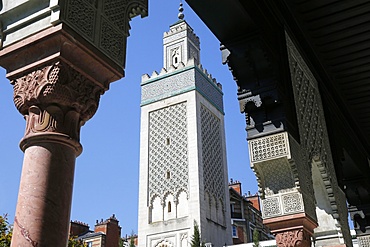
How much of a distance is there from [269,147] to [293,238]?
652 millimetres

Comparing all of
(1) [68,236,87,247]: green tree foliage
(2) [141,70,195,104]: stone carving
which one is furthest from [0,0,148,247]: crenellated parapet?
(2) [141,70,195,104]: stone carving

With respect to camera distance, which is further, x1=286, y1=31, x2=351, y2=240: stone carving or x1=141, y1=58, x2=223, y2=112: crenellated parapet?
→ x1=141, y1=58, x2=223, y2=112: crenellated parapet

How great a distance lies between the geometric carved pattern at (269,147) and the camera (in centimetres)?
304

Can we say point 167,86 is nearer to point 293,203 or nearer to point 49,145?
point 293,203

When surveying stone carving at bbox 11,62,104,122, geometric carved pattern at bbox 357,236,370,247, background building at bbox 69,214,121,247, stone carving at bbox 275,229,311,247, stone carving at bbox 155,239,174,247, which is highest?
background building at bbox 69,214,121,247

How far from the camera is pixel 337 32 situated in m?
3.74

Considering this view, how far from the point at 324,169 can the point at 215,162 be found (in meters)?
17.6

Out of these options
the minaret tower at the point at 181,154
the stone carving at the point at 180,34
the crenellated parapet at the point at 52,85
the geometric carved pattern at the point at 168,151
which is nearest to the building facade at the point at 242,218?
the minaret tower at the point at 181,154

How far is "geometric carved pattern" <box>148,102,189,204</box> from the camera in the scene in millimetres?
19391

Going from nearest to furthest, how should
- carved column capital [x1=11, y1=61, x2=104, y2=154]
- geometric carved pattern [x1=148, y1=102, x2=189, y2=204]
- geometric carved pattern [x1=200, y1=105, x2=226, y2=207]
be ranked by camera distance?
1. carved column capital [x1=11, y1=61, x2=104, y2=154]
2. geometric carved pattern [x1=148, y1=102, x2=189, y2=204]
3. geometric carved pattern [x1=200, y1=105, x2=226, y2=207]

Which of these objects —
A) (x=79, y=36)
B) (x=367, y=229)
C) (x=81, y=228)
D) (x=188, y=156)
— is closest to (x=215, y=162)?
(x=188, y=156)

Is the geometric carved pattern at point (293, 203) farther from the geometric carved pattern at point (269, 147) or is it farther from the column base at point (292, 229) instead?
the geometric carved pattern at point (269, 147)

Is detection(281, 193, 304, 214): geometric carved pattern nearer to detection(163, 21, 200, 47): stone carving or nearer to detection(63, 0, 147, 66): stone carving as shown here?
detection(63, 0, 147, 66): stone carving

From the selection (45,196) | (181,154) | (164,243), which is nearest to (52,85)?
(45,196)
